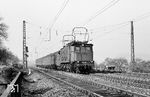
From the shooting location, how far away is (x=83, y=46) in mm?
32156

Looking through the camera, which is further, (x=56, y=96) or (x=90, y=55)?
(x=90, y=55)

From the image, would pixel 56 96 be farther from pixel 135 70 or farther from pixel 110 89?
pixel 135 70

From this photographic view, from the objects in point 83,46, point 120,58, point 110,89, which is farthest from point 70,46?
point 120,58

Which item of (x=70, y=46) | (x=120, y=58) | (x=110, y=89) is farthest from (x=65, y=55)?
(x=120, y=58)

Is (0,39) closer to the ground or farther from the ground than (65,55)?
farther from the ground

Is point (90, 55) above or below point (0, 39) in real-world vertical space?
below

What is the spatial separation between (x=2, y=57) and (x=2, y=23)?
841 centimetres

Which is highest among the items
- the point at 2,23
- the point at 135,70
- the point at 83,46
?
the point at 2,23

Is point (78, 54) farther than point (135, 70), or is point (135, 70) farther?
point (135, 70)

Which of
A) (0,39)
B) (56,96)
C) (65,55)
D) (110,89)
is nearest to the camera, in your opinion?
(56,96)

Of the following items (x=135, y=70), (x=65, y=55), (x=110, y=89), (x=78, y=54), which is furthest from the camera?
(x=135, y=70)

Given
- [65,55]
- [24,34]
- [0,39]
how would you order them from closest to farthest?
1. [65,55]
2. [24,34]
3. [0,39]

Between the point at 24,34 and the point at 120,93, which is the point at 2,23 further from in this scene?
the point at 120,93

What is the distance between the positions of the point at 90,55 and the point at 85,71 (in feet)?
6.54
